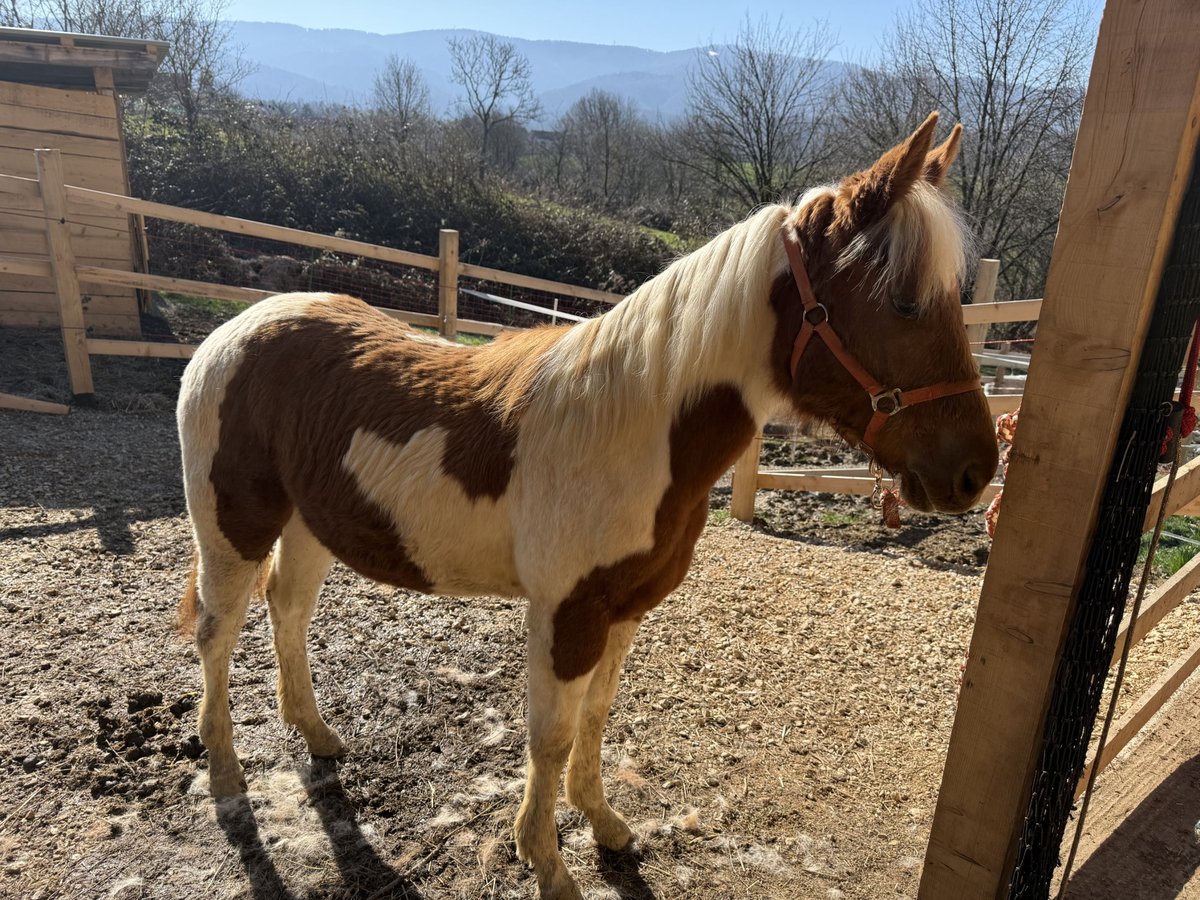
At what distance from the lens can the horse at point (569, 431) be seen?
63.2 inches

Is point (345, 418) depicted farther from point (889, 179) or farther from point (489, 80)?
point (489, 80)

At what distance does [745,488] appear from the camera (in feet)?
18.1

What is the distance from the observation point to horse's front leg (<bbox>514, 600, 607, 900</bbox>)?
6.74 feet

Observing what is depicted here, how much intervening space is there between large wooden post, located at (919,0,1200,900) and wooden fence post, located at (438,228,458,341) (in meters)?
7.07

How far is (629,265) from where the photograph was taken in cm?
1741

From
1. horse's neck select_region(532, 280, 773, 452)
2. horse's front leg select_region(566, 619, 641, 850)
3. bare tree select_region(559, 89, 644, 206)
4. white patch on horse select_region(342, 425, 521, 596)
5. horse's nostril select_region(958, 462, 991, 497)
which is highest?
bare tree select_region(559, 89, 644, 206)

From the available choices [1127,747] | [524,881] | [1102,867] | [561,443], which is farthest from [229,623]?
[1127,747]

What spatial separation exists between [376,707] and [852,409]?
256cm

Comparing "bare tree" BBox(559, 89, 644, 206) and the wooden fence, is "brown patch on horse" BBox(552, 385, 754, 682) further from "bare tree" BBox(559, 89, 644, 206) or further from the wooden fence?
"bare tree" BBox(559, 89, 644, 206)

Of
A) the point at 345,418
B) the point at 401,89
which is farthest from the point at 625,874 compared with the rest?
the point at 401,89

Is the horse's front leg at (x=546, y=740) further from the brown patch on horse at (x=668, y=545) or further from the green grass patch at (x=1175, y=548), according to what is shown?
the green grass patch at (x=1175, y=548)

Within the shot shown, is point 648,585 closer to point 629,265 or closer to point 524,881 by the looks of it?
point 524,881

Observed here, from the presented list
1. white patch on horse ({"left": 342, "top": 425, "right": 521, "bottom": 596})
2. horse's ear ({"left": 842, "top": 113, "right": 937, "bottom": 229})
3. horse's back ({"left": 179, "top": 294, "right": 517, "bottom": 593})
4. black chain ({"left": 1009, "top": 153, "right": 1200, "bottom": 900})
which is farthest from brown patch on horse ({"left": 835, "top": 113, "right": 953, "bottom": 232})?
white patch on horse ({"left": 342, "top": 425, "right": 521, "bottom": 596})

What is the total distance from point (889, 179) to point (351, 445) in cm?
175
